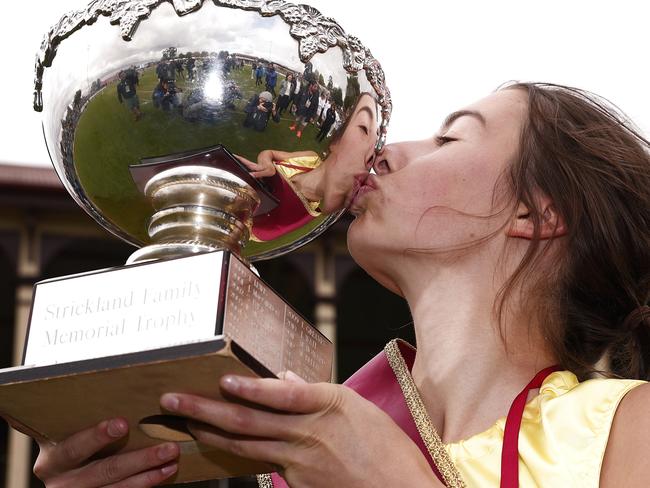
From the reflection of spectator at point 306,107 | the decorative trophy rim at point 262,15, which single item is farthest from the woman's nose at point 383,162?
the reflection of spectator at point 306,107

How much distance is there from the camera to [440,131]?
224 cm

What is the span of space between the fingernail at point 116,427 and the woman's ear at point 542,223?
2.78 feet

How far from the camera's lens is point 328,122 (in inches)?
72.8

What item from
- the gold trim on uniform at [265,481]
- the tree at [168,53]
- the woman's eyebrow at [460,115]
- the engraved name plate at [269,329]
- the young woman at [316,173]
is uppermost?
the tree at [168,53]

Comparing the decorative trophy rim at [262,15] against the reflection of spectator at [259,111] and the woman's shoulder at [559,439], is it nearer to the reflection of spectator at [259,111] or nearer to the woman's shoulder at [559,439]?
the reflection of spectator at [259,111]

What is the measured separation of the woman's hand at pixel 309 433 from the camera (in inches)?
58.0

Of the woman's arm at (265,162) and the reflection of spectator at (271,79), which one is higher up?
the reflection of spectator at (271,79)

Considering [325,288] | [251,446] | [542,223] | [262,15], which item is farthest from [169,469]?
[325,288]

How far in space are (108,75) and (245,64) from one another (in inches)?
A: 8.1

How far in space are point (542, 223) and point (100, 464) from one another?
3.01 feet

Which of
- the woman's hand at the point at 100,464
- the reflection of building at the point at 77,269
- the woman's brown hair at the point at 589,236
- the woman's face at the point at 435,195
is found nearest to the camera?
the woman's hand at the point at 100,464

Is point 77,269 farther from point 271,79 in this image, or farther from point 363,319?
point 271,79

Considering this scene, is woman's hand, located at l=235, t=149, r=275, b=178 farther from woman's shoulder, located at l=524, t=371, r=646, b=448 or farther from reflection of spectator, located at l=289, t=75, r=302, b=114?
woman's shoulder, located at l=524, t=371, r=646, b=448

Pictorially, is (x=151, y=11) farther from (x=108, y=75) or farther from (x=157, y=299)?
(x=157, y=299)
